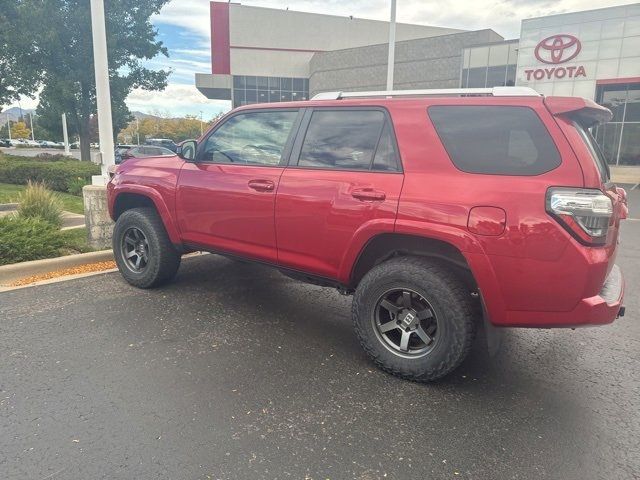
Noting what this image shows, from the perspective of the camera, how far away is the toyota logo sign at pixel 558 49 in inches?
1025

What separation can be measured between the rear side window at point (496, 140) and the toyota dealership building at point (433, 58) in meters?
26.5

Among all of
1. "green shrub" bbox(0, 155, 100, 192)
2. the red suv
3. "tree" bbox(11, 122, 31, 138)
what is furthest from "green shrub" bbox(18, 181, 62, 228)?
"tree" bbox(11, 122, 31, 138)

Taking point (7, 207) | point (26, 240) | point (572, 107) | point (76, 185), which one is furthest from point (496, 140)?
point (76, 185)

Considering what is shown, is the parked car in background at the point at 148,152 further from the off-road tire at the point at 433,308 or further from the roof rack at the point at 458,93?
the off-road tire at the point at 433,308

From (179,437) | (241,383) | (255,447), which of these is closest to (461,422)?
(255,447)

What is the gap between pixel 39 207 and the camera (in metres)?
6.54

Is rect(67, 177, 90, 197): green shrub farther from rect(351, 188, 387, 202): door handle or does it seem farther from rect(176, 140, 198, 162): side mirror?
rect(351, 188, 387, 202): door handle

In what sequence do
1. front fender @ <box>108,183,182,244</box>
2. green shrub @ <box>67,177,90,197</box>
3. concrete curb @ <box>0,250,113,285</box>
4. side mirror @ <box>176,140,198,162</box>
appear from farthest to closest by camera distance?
green shrub @ <box>67,177,90,197</box> → concrete curb @ <box>0,250,113,285</box> → front fender @ <box>108,183,182,244</box> → side mirror @ <box>176,140,198,162</box>

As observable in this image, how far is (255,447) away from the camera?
245cm

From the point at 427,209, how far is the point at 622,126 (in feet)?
95.9

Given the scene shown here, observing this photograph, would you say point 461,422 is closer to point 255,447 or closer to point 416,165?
point 255,447

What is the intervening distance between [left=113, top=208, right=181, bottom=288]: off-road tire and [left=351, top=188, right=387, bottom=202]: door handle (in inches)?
91.9

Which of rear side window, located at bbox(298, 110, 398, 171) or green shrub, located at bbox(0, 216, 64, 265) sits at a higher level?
rear side window, located at bbox(298, 110, 398, 171)

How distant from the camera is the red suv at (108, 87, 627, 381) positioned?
2.66m
